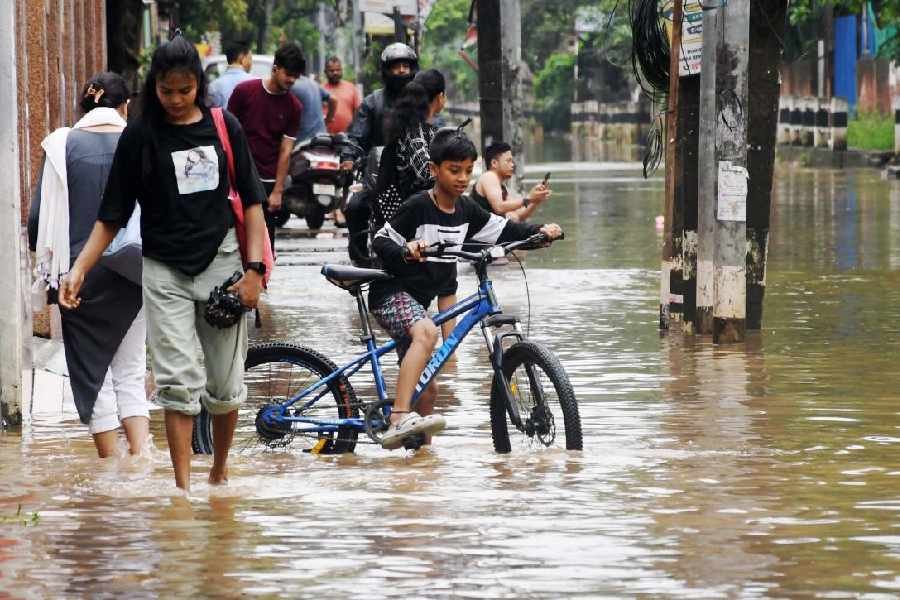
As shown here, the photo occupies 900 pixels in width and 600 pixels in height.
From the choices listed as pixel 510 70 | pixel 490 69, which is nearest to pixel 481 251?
pixel 490 69

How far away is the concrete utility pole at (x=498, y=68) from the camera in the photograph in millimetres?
24156

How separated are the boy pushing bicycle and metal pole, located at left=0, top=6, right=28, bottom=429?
6.10ft

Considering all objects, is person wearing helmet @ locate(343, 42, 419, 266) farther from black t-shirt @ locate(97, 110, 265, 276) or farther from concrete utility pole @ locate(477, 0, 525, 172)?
concrete utility pole @ locate(477, 0, 525, 172)

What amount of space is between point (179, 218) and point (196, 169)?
0.19m

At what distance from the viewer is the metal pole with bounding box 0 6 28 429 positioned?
1023 cm

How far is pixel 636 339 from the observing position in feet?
46.4

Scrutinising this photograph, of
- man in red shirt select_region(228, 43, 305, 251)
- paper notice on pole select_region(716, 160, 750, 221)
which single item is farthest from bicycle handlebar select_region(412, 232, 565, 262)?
man in red shirt select_region(228, 43, 305, 251)

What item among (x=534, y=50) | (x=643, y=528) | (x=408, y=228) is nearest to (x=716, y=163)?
(x=408, y=228)

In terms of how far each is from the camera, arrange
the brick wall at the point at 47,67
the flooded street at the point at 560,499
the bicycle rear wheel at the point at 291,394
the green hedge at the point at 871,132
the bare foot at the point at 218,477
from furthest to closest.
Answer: the green hedge at the point at 871,132 → the brick wall at the point at 47,67 → the bicycle rear wheel at the point at 291,394 → the bare foot at the point at 218,477 → the flooded street at the point at 560,499

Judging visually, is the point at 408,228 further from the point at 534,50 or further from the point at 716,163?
the point at 534,50

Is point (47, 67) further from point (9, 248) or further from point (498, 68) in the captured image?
point (498, 68)

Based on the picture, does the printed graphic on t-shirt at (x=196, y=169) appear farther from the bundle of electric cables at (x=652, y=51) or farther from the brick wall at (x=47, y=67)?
the bundle of electric cables at (x=652, y=51)

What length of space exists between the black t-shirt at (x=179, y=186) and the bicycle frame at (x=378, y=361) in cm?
127

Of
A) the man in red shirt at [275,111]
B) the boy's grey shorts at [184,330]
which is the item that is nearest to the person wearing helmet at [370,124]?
the man in red shirt at [275,111]
